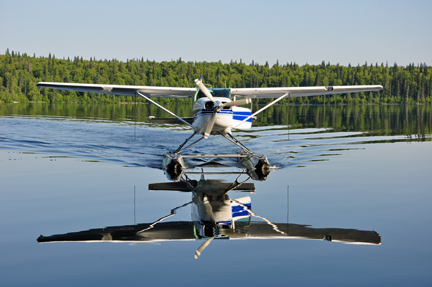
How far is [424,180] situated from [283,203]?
11.7 feet

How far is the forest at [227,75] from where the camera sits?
12750cm

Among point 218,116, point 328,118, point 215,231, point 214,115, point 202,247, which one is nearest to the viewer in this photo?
point 202,247

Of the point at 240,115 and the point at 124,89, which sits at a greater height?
the point at 124,89

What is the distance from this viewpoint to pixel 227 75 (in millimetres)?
153750

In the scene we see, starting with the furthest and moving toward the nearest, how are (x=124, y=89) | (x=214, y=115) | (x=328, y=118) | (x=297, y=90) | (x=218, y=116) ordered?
(x=328, y=118) < (x=297, y=90) < (x=124, y=89) < (x=218, y=116) < (x=214, y=115)

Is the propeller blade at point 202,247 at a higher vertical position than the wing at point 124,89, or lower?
lower

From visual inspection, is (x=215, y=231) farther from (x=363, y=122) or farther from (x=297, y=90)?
(x=363, y=122)

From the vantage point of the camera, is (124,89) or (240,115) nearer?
(240,115)

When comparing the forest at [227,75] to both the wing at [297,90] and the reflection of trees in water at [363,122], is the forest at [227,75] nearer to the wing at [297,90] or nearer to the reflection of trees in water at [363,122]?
the reflection of trees in water at [363,122]

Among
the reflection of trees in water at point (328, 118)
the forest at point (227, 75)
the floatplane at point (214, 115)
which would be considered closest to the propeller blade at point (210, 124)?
the floatplane at point (214, 115)

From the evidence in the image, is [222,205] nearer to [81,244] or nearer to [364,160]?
[81,244]

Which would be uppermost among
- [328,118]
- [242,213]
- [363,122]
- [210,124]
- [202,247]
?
[328,118]

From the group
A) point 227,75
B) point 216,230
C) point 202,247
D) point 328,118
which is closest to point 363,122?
point 328,118

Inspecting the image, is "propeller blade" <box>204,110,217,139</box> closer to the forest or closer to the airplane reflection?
the airplane reflection
